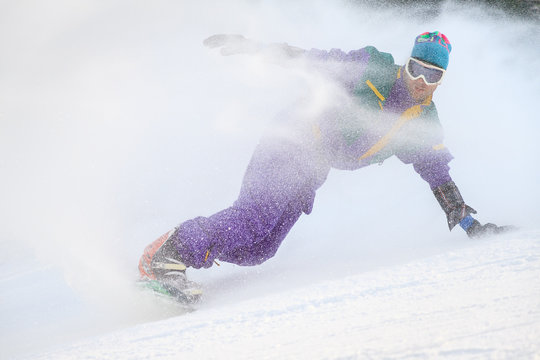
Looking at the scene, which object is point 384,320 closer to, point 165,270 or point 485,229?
point 165,270

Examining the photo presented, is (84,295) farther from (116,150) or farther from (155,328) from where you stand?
(116,150)

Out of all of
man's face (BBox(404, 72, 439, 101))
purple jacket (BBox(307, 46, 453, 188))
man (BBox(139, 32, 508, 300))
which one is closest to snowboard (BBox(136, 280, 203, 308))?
man (BBox(139, 32, 508, 300))

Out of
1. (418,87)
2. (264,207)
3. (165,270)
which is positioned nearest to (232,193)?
(264,207)

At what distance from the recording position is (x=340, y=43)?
4.89 m

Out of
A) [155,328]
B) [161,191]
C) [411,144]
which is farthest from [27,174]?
[411,144]

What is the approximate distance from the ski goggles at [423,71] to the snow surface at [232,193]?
379mm

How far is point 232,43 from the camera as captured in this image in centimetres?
181

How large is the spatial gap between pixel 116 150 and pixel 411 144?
3.17 m

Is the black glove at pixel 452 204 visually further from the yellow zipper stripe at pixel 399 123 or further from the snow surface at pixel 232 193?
the yellow zipper stripe at pixel 399 123

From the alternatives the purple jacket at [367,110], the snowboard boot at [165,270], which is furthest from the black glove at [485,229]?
the snowboard boot at [165,270]

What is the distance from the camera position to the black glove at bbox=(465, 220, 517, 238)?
1.78 meters

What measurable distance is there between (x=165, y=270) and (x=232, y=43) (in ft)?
3.23

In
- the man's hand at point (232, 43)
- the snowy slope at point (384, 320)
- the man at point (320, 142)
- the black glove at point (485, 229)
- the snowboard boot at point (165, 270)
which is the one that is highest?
the man's hand at point (232, 43)

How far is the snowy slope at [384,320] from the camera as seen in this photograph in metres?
0.82
